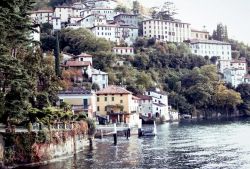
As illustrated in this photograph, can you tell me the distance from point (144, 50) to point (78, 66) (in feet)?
210

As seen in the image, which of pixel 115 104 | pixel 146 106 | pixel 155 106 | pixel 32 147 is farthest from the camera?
pixel 155 106

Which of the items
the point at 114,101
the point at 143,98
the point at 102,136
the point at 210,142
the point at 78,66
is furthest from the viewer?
the point at 143,98

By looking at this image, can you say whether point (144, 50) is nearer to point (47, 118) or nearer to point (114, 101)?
point (114, 101)

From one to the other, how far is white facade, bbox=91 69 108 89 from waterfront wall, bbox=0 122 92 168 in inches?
3262

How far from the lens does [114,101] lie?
109 metres

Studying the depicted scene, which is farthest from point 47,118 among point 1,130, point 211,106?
point 211,106

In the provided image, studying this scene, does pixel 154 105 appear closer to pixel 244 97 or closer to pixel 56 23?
pixel 244 97

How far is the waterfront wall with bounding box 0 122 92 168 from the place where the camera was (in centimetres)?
4531

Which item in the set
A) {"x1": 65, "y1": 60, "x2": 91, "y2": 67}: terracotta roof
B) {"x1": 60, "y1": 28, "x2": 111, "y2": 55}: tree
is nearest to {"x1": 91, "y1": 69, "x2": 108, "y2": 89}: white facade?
{"x1": 65, "y1": 60, "x2": 91, "y2": 67}: terracotta roof

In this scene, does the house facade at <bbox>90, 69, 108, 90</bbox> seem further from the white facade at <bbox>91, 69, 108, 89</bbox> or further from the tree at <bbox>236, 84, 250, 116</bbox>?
the tree at <bbox>236, 84, 250, 116</bbox>

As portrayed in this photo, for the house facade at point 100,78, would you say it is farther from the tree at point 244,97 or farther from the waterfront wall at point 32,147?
the waterfront wall at point 32,147

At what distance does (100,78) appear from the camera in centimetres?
13900

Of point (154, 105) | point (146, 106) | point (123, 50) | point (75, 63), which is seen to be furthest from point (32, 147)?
point (123, 50)

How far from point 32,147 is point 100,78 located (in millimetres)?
92270
